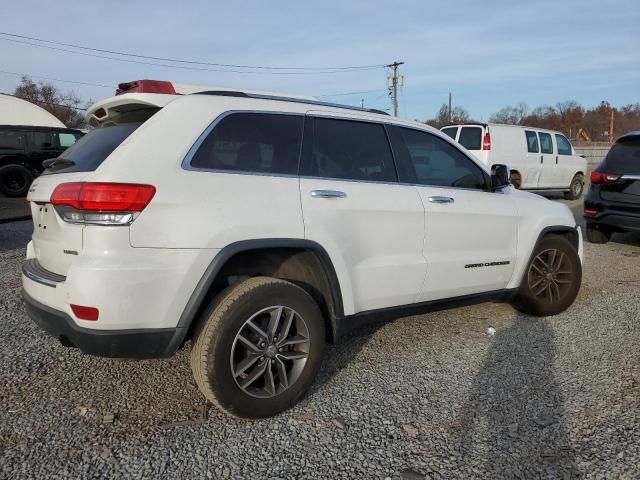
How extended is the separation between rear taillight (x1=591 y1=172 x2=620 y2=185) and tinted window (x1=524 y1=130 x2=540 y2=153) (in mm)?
6277

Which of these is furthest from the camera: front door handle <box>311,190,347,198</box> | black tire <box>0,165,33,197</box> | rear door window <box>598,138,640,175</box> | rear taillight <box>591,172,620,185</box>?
black tire <box>0,165,33,197</box>

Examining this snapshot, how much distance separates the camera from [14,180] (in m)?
13.6

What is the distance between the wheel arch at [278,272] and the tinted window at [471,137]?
1040cm

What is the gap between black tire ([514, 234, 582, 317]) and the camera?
4.34 meters

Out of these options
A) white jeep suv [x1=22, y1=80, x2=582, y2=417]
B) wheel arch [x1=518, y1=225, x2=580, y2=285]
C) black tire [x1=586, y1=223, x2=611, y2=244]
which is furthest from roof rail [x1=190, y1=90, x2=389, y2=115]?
black tire [x1=586, y1=223, x2=611, y2=244]

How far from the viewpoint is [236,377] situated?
273cm

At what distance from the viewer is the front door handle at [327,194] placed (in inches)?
117

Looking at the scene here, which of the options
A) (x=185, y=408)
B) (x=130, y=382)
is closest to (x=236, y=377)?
(x=185, y=408)

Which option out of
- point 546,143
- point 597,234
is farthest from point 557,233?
point 546,143

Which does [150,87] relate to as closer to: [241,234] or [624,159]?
[241,234]

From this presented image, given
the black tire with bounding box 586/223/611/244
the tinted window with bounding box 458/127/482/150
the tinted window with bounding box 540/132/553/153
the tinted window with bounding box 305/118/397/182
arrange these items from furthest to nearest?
the tinted window with bounding box 540/132/553/153 < the tinted window with bounding box 458/127/482/150 < the black tire with bounding box 586/223/611/244 < the tinted window with bounding box 305/118/397/182

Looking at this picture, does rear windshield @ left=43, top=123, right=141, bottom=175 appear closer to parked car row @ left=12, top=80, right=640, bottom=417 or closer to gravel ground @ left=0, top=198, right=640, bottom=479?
parked car row @ left=12, top=80, right=640, bottom=417

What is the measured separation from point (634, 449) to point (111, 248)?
9.05ft

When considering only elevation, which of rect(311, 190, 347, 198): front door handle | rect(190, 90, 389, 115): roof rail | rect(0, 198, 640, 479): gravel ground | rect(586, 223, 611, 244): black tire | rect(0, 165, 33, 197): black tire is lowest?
rect(0, 198, 640, 479): gravel ground
